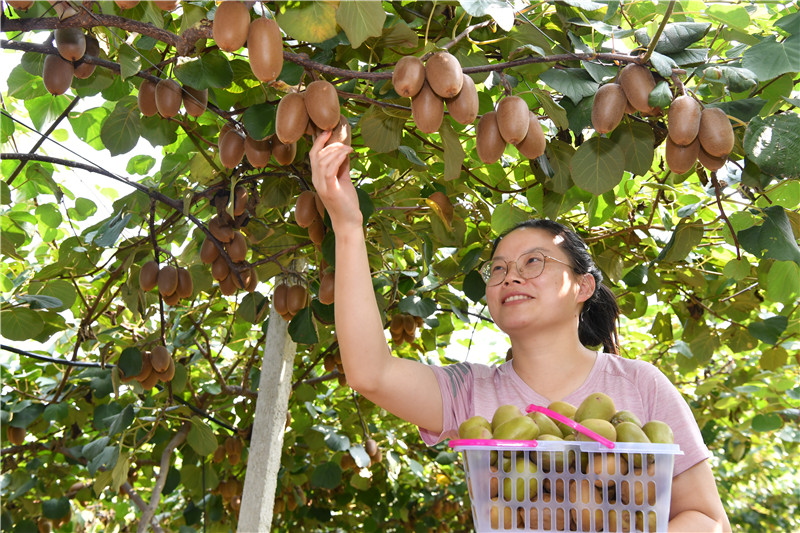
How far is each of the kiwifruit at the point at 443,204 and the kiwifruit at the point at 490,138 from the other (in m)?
0.72

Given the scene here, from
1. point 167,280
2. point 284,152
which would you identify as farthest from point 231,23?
point 167,280

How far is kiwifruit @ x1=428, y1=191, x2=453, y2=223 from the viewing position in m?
2.27

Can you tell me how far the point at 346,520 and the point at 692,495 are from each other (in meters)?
4.27

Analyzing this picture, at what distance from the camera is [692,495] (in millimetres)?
1387

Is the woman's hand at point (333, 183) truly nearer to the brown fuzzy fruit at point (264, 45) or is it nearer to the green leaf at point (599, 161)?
the brown fuzzy fruit at point (264, 45)

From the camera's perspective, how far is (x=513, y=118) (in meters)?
1.46

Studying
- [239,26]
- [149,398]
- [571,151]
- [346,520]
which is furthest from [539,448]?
[346,520]

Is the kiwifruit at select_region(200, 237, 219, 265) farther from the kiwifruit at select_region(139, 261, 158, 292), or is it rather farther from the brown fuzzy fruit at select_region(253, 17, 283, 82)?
the brown fuzzy fruit at select_region(253, 17, 283, 82)

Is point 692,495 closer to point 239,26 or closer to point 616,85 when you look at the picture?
point 616,85

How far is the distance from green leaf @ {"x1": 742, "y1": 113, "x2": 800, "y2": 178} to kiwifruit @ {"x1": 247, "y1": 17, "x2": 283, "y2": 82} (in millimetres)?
892

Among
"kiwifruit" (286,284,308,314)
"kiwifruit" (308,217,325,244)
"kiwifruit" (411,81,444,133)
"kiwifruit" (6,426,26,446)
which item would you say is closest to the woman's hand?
"kiwifruit" (411,81,444,133)

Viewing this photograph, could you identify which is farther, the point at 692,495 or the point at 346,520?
the point at 346,520

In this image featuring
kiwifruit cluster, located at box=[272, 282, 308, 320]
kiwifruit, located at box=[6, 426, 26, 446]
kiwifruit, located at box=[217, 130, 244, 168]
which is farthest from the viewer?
kiwifruit, located at box=[6, 426, 26, 446]

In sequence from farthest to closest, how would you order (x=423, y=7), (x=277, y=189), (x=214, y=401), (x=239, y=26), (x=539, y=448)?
(x=214, y=401) < (x=277, y=189) < (x=423, y=7) < (x=239, y=26) < (x=539, y=448)
